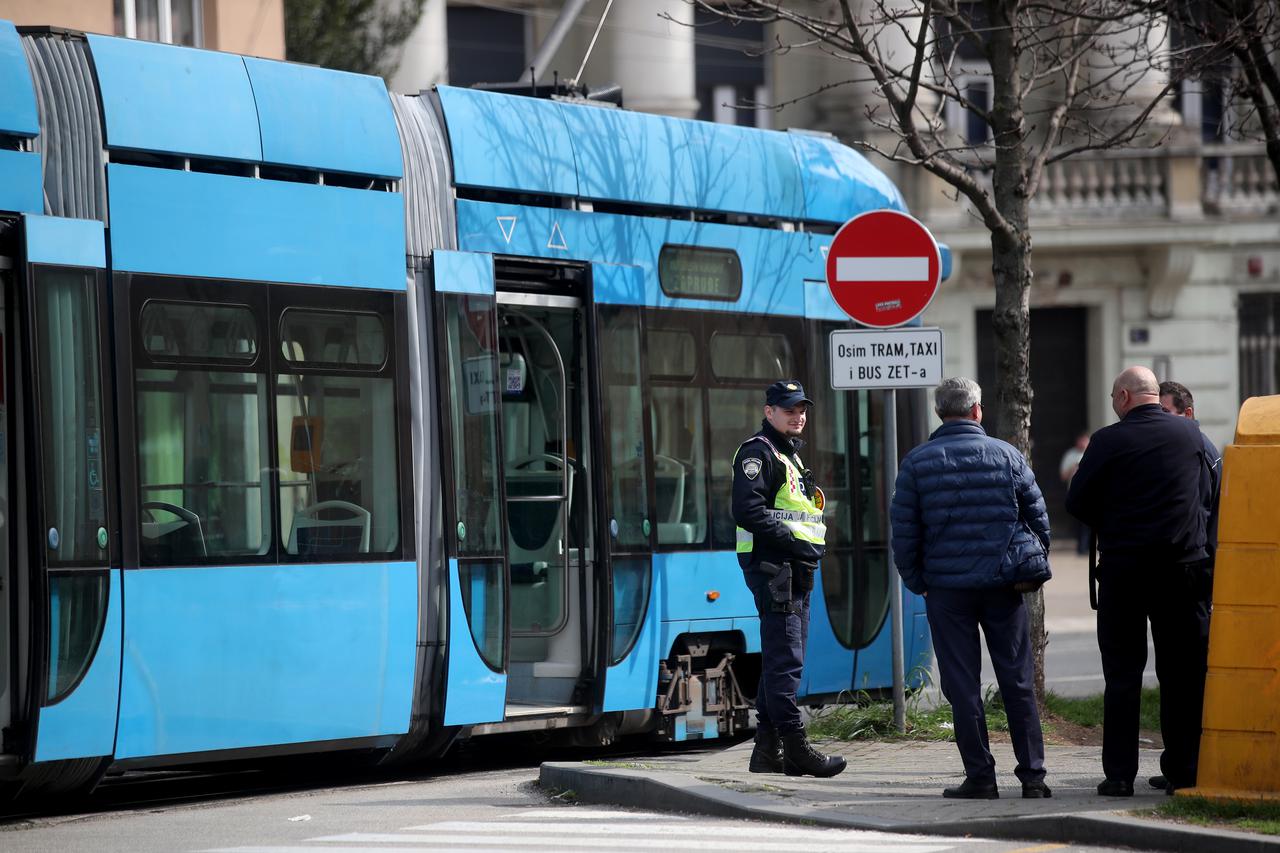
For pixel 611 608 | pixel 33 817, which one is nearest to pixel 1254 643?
pixel 611 608

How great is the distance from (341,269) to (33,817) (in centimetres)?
273

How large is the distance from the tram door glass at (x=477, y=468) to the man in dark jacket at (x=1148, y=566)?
9.48 feet

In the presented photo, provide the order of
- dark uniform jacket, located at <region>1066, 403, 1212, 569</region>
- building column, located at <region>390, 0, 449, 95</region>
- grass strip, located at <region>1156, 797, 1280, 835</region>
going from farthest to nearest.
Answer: building column, located at <region>390, 0, 449, 95</region>
dark uniform jacket, located at <region>1066, 403, 1212, 569</region>
grass strip, located at <region>1156, 797, 1280, 835</region>

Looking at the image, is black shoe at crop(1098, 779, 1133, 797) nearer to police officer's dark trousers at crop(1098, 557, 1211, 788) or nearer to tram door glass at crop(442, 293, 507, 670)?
police officer's dark trousers at crop(1098, 557, 1211, 788)

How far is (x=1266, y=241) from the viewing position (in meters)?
28.9

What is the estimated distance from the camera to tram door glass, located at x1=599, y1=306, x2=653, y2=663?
34.6 feet

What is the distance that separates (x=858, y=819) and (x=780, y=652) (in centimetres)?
156

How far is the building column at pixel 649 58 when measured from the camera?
94.4ft

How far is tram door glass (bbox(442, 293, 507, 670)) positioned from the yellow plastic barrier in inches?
137

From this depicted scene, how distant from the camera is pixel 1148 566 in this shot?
8.30 meters

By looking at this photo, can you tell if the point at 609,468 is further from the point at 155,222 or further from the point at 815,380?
the point at 155,222

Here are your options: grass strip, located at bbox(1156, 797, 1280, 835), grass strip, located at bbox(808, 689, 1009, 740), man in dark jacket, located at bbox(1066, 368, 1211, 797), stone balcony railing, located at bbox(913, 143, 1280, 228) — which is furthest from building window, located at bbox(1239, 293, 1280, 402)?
grass strip, located at bbox(1156, 797, 1280, 835)

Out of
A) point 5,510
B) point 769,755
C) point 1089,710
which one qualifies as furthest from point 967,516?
point 1089,710

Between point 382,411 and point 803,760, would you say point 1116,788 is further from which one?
point 382,411
